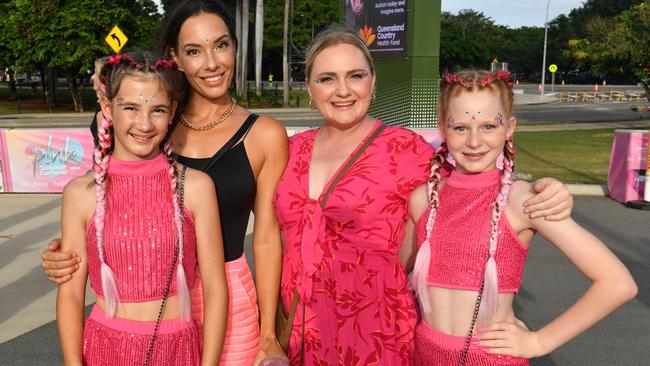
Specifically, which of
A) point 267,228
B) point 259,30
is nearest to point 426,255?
point 267,228

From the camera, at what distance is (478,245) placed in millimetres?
2037

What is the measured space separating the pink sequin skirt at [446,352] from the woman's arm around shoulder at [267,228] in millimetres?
596

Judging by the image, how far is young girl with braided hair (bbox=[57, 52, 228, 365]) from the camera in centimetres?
202

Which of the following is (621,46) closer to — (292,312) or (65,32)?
(292,312)

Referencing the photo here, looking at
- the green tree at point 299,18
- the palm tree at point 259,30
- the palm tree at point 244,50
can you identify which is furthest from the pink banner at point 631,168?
the green tree at point 299,18

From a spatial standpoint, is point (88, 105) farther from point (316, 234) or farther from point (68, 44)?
point (316, 234)

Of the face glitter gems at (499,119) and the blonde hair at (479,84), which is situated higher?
the blonde hair at (479,84)

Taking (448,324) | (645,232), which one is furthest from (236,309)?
(645,232)

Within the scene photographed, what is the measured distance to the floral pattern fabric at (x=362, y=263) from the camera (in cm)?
233

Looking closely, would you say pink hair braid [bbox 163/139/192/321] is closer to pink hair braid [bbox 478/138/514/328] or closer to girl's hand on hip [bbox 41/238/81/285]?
girl's hand on hip [bbox 41/238/81/285]

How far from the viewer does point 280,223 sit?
2.50 meters

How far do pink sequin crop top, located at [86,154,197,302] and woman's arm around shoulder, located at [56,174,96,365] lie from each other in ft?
0.11

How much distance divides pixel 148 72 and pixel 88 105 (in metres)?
37.0

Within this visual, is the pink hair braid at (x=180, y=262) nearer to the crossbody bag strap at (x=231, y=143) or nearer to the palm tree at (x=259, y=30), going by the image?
the crossbody bag strap at (x=231, y=143)
